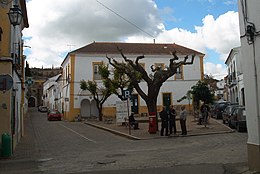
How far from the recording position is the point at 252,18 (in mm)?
8297

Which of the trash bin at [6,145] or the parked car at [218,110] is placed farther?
the parked car at [218,110]

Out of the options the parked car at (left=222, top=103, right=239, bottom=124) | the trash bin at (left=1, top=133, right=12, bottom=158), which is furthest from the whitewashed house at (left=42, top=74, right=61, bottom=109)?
the trash bin at (left=1, top=133, right=12, bottom=158)

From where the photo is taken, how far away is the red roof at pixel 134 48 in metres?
43.6

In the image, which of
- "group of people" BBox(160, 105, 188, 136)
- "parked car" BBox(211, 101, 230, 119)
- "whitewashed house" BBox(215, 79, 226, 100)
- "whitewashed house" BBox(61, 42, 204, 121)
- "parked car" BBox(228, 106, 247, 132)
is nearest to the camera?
"group of people" BBox(160, 105, 188, 136)

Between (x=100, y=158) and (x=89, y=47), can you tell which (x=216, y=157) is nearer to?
(x=100, y=158)

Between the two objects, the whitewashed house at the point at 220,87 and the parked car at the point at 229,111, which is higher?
the whitewashed house at the point at 220,87

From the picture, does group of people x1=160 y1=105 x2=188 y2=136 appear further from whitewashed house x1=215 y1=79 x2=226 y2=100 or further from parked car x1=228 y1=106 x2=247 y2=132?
whitewashed house x1=215 y1=79 x2=226 y2=100

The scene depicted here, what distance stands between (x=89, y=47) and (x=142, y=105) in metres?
10.6

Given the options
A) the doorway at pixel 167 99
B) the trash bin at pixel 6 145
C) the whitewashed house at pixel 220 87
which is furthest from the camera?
the whitewashed house at pixel 220 87

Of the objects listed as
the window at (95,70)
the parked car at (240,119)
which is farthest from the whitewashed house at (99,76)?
the parked car at (240,119)

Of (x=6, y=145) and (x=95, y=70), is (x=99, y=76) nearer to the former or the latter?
(x=95, y=70)

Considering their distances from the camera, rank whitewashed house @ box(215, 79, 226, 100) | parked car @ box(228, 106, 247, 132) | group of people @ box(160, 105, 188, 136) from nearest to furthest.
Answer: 1. group of people @ box(160, 105, 188, 136)
2. parked car @ box(228, 106, 247, 132)
3. whitewashed house @ box(215, 79, 226, 100)

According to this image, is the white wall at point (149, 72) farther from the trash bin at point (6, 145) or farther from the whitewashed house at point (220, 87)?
the trash bin at point (6, 145)

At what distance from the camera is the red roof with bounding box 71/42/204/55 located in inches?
1718
